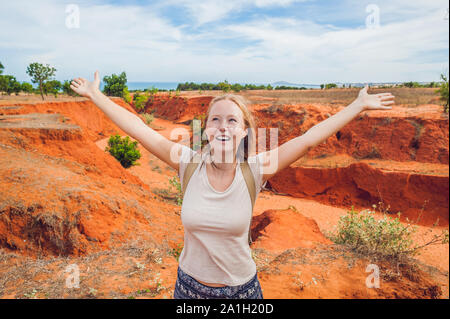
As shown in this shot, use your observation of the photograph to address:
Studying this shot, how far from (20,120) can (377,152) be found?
48.2 feet

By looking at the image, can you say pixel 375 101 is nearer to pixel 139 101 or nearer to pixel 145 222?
pixel 145 222

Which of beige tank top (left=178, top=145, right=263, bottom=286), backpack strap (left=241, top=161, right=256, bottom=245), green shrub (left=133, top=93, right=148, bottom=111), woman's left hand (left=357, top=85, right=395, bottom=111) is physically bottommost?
beige tank top (left=178, top=145, right=263, bottom=286)

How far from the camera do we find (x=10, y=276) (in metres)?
3.97

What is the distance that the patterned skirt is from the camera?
4.68ft

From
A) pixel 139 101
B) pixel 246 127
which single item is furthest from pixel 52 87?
pixel 246 127

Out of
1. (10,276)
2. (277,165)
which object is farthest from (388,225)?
(10,276)

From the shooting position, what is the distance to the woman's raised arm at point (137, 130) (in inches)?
61.9

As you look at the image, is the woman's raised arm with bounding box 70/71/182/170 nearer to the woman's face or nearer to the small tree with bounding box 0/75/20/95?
the woman's face

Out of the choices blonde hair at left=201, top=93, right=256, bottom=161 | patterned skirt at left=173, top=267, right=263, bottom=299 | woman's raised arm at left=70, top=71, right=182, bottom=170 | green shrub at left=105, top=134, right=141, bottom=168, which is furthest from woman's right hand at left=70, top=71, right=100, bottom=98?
green shrub at left=105, top=134, right=141, bottom=168

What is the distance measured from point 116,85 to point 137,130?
3554 centimetres

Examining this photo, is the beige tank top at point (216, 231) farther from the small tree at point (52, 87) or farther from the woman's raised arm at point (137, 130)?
the small tree at point (52, 87)

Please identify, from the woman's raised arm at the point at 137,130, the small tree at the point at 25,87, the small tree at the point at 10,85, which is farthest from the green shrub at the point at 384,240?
the small tree at the point at 25,87

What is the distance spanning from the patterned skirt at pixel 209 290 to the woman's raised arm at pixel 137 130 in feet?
2.00
